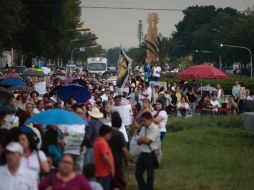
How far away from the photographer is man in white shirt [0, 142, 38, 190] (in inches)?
377

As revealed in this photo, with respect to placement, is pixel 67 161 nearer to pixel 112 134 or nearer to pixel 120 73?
pixel 112 134

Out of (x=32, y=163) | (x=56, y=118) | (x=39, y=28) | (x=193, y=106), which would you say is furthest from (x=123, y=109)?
(x=39, y=28)

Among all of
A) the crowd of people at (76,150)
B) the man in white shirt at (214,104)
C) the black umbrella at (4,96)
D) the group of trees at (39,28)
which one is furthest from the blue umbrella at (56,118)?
the group of trees at (39,28)

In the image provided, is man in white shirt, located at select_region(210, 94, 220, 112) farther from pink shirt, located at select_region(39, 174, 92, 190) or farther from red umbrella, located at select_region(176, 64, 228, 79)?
pink shirt, located at select_region(39, 174, 92, 190)

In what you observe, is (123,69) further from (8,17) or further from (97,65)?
(97,65)

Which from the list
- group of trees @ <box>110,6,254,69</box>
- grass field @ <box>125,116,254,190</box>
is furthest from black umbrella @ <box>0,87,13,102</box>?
group of trees @ <box>110,6,254,69</box>

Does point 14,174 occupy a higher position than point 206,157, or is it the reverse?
point 14,174

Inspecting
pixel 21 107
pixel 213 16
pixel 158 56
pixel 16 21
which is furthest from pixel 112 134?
pixel 213 16

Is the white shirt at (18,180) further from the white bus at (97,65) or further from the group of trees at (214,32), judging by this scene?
the group of trees at (214,32)

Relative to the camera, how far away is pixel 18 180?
31.6 feet

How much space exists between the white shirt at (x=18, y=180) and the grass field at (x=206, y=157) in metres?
7.36

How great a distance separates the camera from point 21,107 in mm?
21953

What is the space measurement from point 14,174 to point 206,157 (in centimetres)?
1275

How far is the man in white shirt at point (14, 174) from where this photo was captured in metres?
9.57
